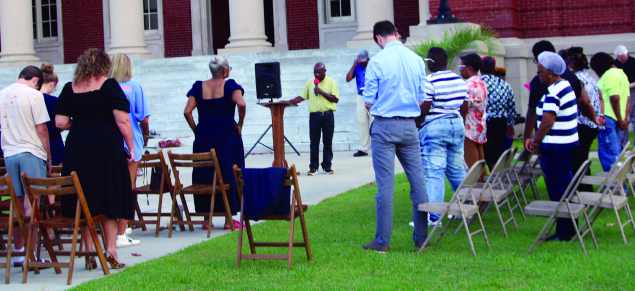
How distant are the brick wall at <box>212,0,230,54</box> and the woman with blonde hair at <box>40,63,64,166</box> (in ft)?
51.3

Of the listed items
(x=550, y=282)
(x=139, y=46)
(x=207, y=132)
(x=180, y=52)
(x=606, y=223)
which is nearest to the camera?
(x=550, y=282)

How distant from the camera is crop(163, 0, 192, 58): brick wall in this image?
74.7 ft

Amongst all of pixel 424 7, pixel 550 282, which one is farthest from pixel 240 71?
pixel 550 282

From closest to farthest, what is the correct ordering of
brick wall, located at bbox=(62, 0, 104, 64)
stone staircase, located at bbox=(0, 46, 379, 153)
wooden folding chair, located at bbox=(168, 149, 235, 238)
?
wooden folding chair, located at bbox=(168, 149, 235, 238)
stone staircase, located at bbox=(0, 46, 379, 153)
brick wall, located at bbox=(62, 0, 104, 64)

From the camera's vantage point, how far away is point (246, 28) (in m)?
17.5

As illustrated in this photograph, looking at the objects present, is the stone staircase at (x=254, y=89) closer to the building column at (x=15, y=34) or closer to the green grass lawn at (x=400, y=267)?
the building column at (x=15, y=34)

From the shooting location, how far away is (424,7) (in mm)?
17312

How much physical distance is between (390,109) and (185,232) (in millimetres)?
2852

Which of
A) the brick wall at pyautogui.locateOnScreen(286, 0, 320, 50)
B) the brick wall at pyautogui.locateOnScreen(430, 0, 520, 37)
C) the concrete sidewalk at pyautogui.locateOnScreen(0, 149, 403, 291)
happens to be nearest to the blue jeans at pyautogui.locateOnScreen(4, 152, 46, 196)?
the concrete sidewalk at pyautogui.locateOnScreen(0, 149, 403, 291)

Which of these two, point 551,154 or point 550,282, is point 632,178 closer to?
point 551,154

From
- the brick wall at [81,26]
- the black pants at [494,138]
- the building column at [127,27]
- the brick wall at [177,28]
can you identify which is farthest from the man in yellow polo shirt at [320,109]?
the brick wall at [81,26]

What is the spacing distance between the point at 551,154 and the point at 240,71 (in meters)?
11.7

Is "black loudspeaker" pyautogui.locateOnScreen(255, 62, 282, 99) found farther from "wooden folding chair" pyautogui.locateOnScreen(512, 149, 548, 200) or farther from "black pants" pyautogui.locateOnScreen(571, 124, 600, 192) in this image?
"black pants" pyautogui.locateOnScreen(571, 124, 600, 192)

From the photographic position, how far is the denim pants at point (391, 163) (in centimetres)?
561
